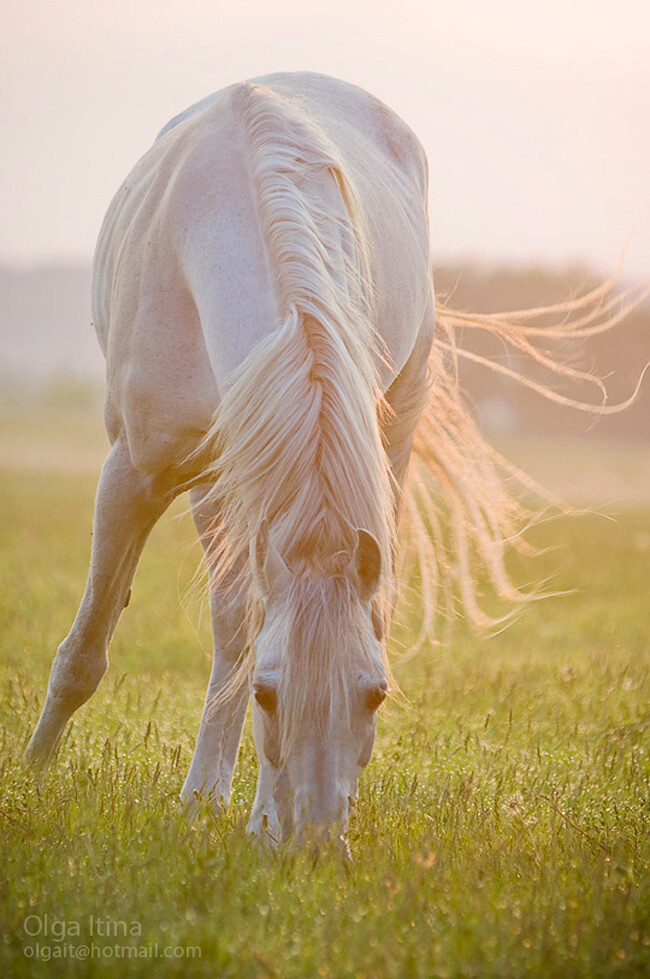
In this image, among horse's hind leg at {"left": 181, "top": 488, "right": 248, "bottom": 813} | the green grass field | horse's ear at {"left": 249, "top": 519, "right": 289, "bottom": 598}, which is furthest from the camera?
horse's hind leg at {"left": 181, "top": 488, "right": 248, "bottom": 813}

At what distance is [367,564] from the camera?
99.3 inches

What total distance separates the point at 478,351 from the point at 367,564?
360 centimetres

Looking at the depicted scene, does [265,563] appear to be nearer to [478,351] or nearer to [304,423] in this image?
[304,423]

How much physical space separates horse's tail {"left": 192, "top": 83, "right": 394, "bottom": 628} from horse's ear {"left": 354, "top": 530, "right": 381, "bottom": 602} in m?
0.04

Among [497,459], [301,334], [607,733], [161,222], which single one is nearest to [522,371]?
[497,459]

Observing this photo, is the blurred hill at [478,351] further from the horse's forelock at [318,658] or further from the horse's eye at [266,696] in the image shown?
the horse's eye at [266,696]

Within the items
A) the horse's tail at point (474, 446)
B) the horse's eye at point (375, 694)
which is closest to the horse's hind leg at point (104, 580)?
the horse's tail at point (474, 446)

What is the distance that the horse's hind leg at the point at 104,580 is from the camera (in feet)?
12.0

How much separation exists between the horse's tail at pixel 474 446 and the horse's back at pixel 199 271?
0.79m

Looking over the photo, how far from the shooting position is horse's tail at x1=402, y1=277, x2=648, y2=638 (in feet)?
15.2

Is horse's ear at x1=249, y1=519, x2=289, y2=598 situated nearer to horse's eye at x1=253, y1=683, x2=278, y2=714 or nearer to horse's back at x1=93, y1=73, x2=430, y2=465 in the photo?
horse's eye at x1=253, y1=683, x2=278, y2=714

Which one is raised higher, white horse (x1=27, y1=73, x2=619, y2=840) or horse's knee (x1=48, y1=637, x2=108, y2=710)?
white horse (x1=27, y1=73, x2=619, y2=840)

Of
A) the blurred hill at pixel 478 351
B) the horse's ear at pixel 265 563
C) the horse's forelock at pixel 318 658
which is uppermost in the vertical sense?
the horse's ear at pixel 265 563

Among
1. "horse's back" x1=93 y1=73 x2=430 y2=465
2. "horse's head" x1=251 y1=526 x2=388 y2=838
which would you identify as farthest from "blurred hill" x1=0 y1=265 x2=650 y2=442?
"horse's head" x1=251 y1=526 x2=388 y2=838
